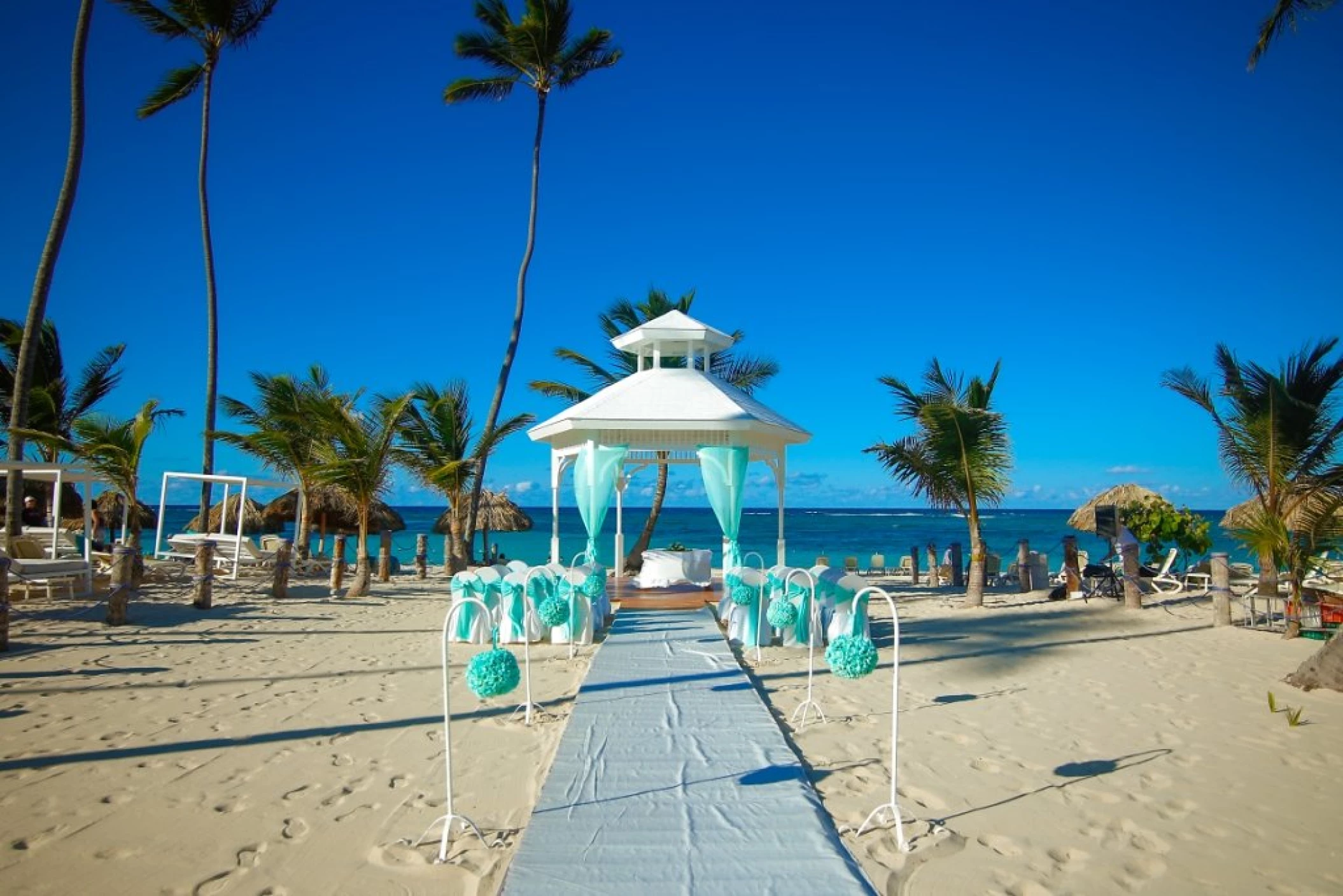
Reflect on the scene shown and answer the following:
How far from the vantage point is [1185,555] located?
56.0ft

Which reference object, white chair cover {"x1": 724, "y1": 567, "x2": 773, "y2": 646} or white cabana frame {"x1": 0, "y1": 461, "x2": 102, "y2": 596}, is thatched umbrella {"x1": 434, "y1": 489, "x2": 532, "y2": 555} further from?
white chair cover {"x1": 724, "y1": 567, "x2": 773, "y2": 646}

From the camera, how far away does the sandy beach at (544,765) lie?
350 cm

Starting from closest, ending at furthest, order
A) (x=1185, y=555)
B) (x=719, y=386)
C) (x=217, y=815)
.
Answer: (x=217, y=815)
(x=719, y=386)
(x=1185, y=555)

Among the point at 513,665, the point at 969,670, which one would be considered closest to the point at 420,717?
the point at 513,665

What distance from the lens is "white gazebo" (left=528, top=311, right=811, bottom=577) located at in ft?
37.6

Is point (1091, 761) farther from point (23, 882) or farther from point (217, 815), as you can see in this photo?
point (23, 882)

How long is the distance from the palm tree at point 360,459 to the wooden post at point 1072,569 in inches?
519

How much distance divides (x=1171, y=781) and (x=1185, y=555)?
15072mm

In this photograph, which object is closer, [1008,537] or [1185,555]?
[1185,555]

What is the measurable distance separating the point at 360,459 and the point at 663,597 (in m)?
6.62

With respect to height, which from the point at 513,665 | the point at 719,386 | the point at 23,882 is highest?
the point at 719,386

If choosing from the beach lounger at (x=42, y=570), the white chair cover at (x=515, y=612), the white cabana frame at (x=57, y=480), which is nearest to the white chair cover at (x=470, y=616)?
the white chair cover at (x=515, y=612)

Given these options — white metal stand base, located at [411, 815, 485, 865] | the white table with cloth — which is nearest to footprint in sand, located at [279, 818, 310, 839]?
white metal stand base, located at [411, 815, 485, 865]

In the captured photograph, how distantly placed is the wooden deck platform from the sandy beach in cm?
289
